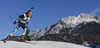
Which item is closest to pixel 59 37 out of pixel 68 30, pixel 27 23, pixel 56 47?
pixel 56 47

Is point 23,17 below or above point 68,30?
below

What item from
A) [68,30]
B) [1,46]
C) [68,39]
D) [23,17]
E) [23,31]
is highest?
[68,30]

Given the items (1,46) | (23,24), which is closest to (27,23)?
(23,24)

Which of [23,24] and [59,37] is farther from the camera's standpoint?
[59,37]

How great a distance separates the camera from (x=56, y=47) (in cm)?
1450

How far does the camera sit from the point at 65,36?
5788cm

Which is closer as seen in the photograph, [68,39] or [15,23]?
[15,23]

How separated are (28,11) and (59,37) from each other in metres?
45.0

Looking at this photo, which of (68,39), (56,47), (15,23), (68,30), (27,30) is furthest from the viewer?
(68,30)

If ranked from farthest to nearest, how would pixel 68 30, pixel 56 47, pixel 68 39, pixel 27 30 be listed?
pixel 68 30 < pixel 68 39 < pixel 56 47 < pixel 27 30

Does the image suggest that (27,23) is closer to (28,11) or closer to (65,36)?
(28,11)

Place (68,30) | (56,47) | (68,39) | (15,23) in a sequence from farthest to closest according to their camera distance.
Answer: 1. (68,30)
2. (68,39)
3. (56,47)
4. (15,23)

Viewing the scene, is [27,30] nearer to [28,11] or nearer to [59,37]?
[28,11]

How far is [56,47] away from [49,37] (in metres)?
41.9
